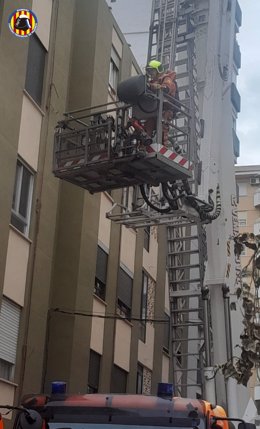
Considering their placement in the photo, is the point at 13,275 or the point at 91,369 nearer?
the point at 13,275

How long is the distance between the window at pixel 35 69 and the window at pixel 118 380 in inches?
275

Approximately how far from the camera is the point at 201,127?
11297 millimetres

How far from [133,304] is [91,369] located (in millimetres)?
3685

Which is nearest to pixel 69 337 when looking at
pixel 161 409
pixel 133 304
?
pixel 133 304

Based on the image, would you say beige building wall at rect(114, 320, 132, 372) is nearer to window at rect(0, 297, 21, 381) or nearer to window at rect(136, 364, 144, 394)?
window at rect(136, 364, 144, 394)

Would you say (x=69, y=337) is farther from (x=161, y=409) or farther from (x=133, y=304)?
(x=161, y=409)

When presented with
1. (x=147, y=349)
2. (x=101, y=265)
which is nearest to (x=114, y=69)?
(x=101, y=265)

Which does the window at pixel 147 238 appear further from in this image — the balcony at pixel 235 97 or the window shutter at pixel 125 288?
the balcony at pixel 235 97

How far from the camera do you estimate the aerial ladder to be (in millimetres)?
9750

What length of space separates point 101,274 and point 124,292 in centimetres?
201

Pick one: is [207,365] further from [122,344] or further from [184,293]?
[122,344]

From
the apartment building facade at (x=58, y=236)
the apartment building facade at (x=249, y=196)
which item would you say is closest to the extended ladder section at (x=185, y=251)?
the apartment building facade at (x=58, y=236)

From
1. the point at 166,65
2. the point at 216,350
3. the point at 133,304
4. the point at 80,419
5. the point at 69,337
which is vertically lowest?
the point at 80,419

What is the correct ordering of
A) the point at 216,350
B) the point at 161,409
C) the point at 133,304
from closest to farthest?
the point at 161,409 < the point at 216,350 < the point at 133,304
